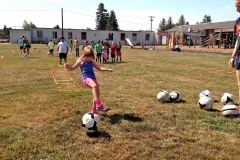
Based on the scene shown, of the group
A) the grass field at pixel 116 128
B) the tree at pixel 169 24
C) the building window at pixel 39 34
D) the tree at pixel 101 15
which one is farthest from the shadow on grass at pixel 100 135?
the tree at pixel 169 24

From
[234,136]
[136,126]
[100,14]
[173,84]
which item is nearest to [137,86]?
[173,84]

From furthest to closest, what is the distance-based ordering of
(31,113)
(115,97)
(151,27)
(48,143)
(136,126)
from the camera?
(151,27) → (115,97) → (31,113) → (136,126) → (48,143)

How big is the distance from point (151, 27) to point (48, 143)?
10701 centimetres

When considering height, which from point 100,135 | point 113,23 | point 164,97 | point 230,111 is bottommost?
point 100,135

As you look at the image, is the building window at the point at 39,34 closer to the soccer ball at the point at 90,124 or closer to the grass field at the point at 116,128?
the grass field at the point at 116,128

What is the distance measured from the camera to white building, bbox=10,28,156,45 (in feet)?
198

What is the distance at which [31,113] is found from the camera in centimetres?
614

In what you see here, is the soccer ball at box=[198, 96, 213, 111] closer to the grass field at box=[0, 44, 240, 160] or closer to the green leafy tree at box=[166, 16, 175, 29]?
the grass field at box=[0, 44, 240, 160]

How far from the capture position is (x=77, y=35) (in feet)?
205

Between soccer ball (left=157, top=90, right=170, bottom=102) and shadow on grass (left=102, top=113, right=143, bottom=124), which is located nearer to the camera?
shadow on grass (left=102, top=113, right=143, bottom=124)

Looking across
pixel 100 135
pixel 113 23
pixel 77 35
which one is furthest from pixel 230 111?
pixel 113 23

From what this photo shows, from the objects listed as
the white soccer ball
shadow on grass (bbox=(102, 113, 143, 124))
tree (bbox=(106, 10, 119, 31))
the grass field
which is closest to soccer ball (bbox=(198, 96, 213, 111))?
the grass field

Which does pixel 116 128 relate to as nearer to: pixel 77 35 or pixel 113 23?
pixel 77 35

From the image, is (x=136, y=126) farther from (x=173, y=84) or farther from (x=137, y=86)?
(x=173, y=84)
